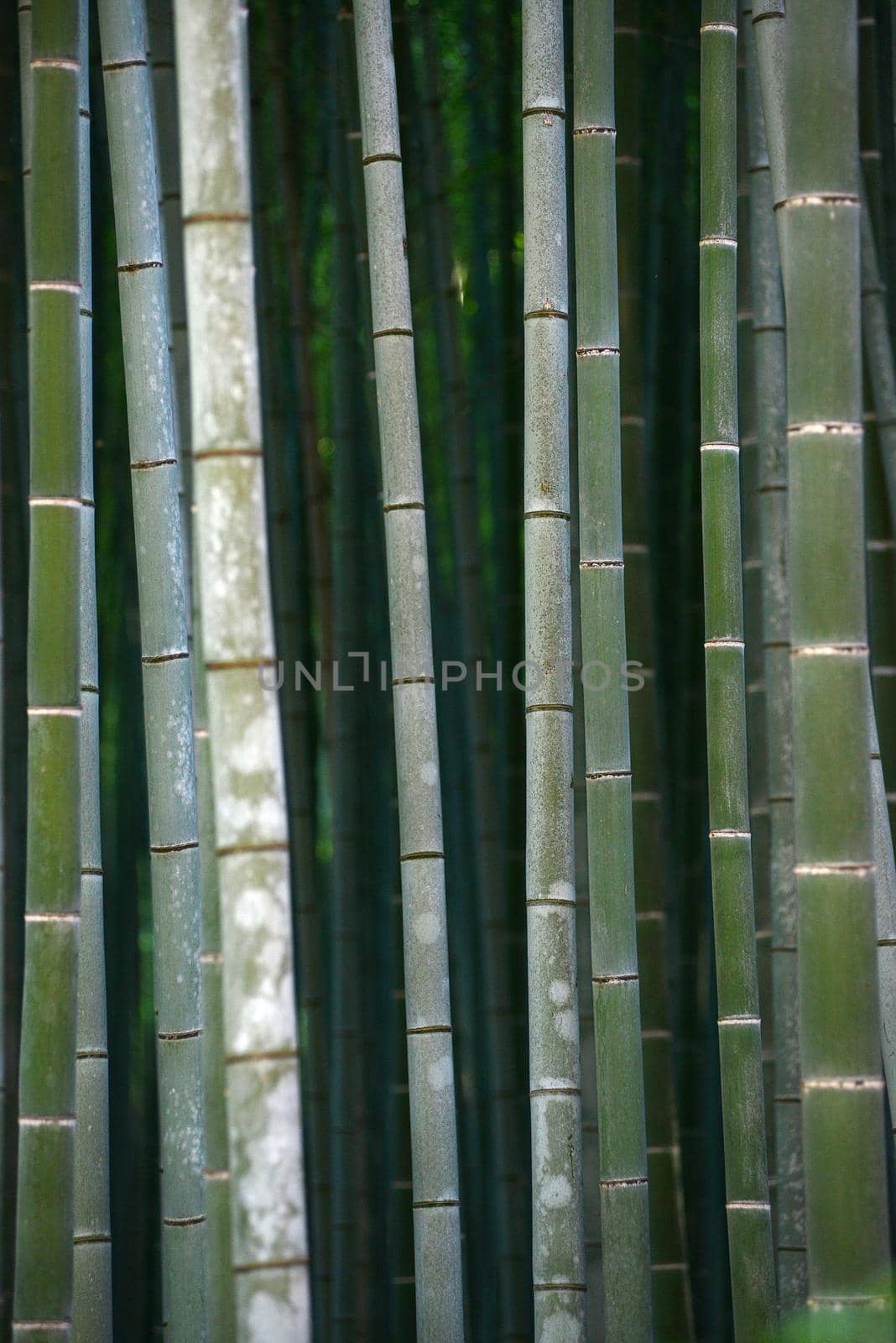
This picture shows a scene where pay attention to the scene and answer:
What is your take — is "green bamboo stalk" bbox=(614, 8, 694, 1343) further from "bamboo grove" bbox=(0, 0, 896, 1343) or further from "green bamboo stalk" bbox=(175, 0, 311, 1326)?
"green bamboo stalk" bbox=(175, 0, 311, 1326)

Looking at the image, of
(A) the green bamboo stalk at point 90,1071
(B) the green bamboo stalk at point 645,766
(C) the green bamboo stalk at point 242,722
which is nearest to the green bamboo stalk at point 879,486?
(B) the green bamboo stalk at point 645,766

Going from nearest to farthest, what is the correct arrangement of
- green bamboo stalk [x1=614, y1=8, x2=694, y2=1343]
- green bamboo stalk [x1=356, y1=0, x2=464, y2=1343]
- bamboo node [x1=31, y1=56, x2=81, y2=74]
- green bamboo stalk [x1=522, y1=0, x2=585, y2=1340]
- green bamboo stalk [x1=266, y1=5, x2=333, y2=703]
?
bamboo node [x1=31, y1=56, x2=81, y2=74] → green bamboo stalk [x1=522, y1=0, x2=585, y2=1340] → green bamboo stalk [x1=356, y1=0, x2=464, y2=1343] → green bamboo stalk [x1=614, y1=8, x2=694, y2=1343] → green bamboo stalk [x1=266, y1=5, x2=333, y2=703]

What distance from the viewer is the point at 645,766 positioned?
8.07 ft

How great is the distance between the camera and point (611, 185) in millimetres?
1808

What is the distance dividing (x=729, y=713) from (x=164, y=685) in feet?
2.57

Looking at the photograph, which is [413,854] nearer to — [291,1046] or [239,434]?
[291,1046]

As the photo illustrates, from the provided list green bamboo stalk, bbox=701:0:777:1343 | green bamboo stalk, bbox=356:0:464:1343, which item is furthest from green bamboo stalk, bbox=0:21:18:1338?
green bamboo stalk, bbox=701:0:777:1343

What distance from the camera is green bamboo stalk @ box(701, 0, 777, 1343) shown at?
1.93m

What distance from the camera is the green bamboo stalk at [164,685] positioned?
1.77 meters

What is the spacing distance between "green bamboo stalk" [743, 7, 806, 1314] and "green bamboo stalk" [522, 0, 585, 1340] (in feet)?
1.85

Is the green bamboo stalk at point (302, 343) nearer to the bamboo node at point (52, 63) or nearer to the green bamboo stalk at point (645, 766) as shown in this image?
the green bamboo stalk at point (645, 766)

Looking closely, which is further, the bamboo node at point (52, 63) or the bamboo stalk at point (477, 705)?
the bamboo stalk at point (477, 705)

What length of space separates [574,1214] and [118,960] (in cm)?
121

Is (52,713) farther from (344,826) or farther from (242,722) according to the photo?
(344,826)
